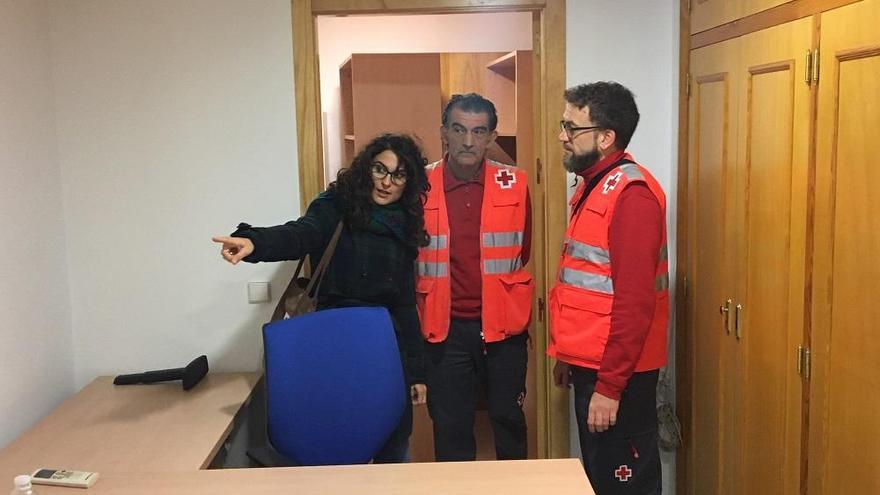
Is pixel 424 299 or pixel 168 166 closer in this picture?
pixel 424 299

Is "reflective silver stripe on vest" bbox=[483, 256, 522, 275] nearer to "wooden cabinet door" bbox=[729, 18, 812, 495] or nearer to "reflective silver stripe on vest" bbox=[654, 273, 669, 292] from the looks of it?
"reflective silver stripe on vest" bbox=[654, 273, 669, 292]

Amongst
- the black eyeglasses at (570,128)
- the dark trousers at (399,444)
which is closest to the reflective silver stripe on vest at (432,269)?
the dark trousers at (399,444)

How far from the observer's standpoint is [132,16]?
2.90m

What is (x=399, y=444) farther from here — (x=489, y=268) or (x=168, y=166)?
→ (x=168, y=166)

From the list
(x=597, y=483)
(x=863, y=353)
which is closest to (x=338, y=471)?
(x=597, y=483)

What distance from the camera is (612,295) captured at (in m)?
2.34

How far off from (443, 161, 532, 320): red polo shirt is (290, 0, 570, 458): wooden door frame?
11.8 inches

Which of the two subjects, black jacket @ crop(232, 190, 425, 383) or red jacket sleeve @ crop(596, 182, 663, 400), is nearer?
red jacket sleeve @ crop(596, 182, 663, 400)

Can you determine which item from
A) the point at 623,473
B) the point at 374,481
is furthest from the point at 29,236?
the point at 623,473

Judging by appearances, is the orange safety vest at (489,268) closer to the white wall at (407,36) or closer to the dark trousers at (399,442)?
the dark trousers at (399,442)

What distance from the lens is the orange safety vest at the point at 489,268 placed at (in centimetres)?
283

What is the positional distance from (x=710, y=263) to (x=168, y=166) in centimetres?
192

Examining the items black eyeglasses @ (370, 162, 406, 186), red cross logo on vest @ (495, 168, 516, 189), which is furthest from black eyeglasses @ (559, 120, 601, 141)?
black eyeglasses @ (370, 162, 406, 186)

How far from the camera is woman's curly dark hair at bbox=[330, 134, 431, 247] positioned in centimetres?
259
